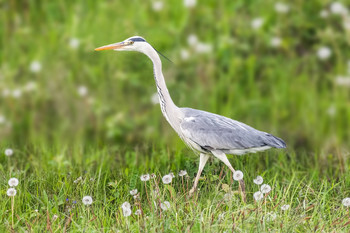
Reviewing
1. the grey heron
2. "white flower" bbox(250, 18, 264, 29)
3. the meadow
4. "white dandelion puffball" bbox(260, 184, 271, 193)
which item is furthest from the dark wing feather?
"white flower" bbox(250, 18, 264, 29)

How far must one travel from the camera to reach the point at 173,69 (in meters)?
6.20

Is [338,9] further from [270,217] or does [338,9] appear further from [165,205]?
[165,205]

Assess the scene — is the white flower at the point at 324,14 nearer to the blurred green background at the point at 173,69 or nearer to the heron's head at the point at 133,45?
the blurred green background at the point at 173,69

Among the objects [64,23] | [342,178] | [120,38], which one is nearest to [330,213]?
[342,178]

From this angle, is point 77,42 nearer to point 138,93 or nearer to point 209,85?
point 138,93

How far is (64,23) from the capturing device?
6785 millimetres

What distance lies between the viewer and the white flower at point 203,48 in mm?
6203

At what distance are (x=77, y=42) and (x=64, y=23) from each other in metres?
0.63

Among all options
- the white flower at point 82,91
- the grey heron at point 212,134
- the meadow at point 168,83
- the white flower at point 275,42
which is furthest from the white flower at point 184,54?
the grey heron at point 212,134

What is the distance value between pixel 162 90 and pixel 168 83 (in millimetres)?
1939

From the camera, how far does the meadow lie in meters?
4.96

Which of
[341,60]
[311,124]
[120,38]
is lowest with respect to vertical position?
[311,124]

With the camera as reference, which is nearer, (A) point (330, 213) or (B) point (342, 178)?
(A) point (330, 213)

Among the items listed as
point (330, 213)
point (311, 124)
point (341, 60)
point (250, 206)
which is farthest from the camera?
point (341, 60)
